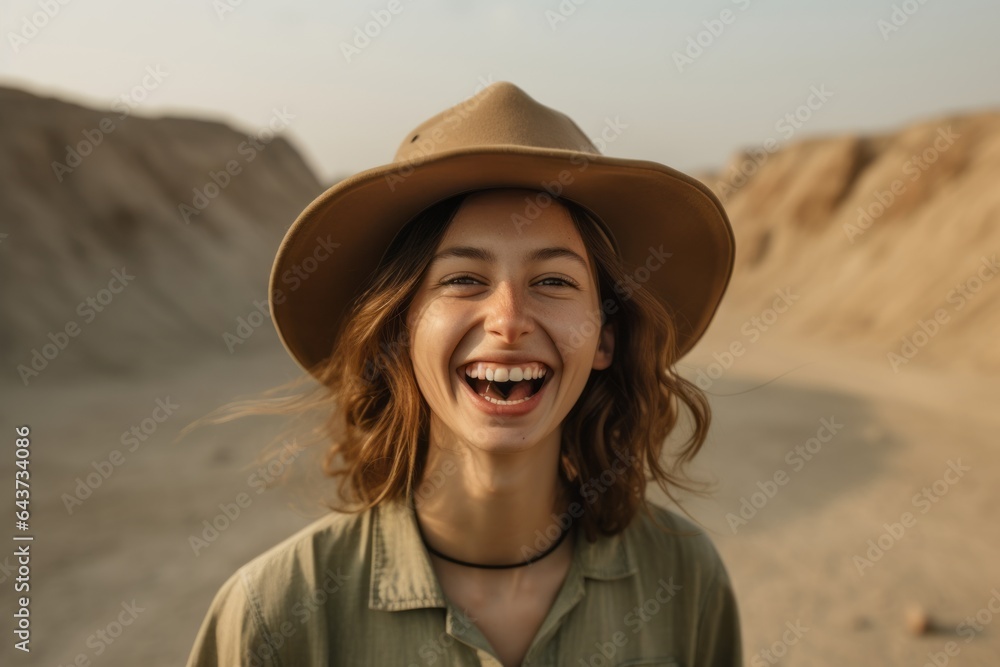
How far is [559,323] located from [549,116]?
50 centimetres

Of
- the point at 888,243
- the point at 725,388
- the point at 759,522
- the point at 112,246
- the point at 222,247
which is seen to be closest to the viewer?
the point at 759,522

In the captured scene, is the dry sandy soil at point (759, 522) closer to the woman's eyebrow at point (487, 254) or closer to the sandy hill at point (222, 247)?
the woman's eyebrow at point (487, 254)

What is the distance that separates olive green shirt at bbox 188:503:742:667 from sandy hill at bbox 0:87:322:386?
Answer: 9.67 m

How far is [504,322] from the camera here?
1672 mm

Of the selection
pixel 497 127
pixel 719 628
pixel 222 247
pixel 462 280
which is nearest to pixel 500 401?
pixel 462 280

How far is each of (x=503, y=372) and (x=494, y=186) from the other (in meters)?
0.45

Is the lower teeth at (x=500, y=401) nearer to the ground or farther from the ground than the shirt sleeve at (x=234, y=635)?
farther from the ground

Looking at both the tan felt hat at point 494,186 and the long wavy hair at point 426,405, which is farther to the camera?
the long wavy hair at point 426,405

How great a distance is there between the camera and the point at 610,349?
209 cm

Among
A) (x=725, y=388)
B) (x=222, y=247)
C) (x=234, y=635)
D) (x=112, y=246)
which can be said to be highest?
(x=234, y=635)

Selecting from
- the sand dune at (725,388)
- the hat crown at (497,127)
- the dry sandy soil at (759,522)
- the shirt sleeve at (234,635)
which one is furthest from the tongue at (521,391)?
the sand dune at (725,388)

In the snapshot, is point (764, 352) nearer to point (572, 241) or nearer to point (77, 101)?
point (572, 241)

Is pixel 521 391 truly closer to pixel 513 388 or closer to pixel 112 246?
pixel 513 388

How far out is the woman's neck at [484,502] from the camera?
1853mm
